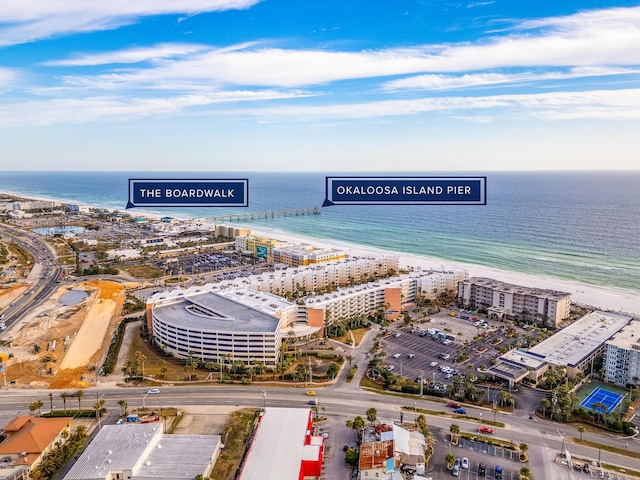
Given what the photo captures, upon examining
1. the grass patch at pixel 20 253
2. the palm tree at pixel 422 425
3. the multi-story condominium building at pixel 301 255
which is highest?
the multi-story condominium building at pixel 301 255

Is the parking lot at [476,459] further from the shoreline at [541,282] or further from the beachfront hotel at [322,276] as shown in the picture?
the shoreline at [541,282]

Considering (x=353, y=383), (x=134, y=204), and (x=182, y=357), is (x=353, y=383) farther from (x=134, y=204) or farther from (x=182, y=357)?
(x=134, y=204)

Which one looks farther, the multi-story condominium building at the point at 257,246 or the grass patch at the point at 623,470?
the multi-story condominium building at the point at 257,246

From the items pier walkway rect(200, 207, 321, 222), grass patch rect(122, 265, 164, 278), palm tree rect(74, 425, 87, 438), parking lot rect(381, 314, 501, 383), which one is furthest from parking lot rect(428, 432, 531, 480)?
pier walkway rect(200, 207, 321, 222)

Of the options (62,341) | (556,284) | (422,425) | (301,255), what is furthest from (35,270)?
(556,284)

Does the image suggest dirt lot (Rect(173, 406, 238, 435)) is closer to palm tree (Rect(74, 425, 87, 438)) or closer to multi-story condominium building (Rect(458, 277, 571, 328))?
palm tree (Rect(74, 425, 87, 438))

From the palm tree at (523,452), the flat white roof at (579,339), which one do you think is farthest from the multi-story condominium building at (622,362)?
the palm tree at (523,452)
